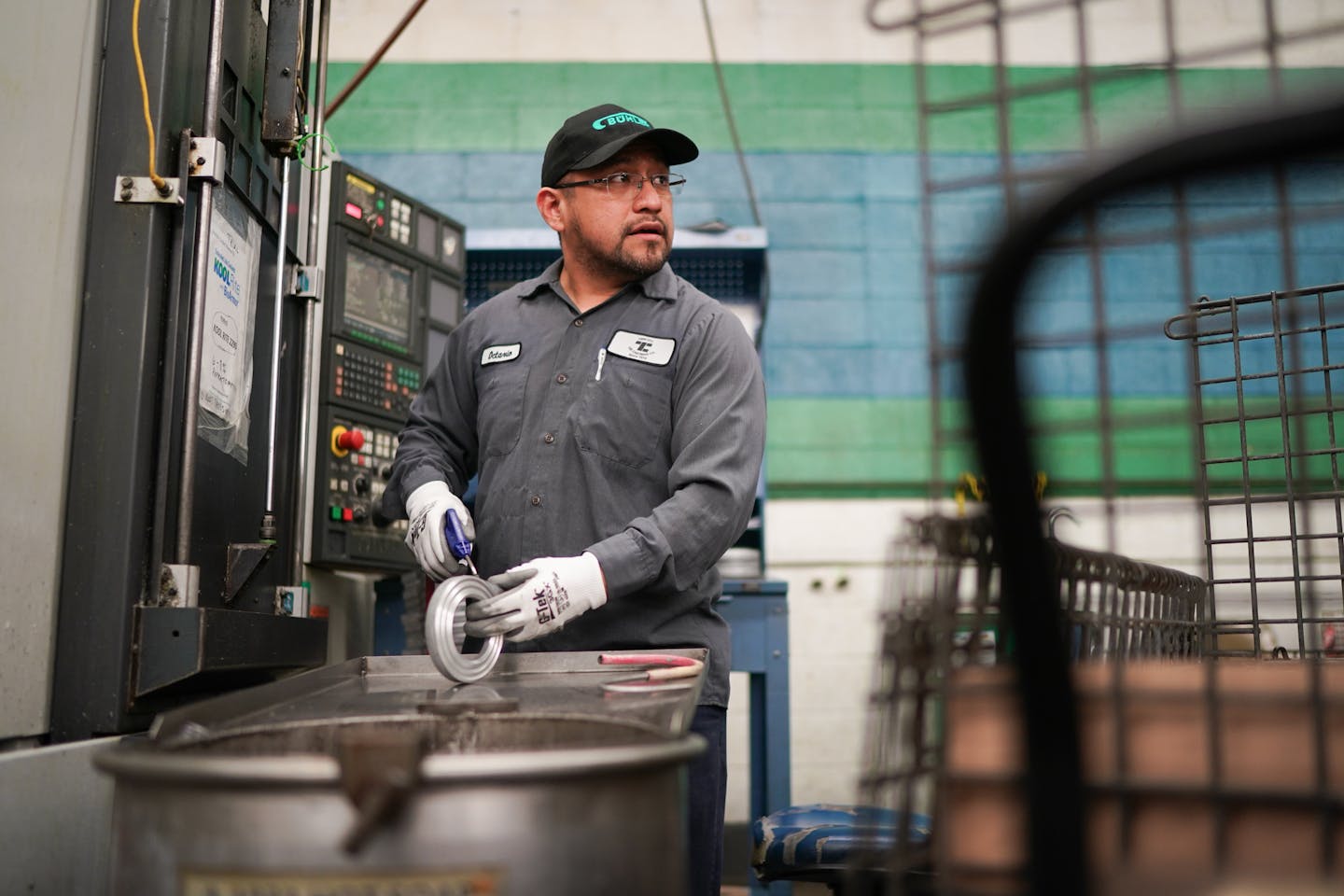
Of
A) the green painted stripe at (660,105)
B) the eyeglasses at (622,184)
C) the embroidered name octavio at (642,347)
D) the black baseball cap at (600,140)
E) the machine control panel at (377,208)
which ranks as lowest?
the embroidered name octavio at (642,347)

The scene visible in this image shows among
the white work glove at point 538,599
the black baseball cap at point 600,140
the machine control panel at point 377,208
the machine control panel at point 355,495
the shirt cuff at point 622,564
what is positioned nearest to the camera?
the white work glove at point 538,599

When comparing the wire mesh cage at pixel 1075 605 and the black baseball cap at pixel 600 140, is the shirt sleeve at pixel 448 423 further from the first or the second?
the wire mesh cage at pixel 1075 605

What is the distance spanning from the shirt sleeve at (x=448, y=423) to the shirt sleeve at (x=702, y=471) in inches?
15.9

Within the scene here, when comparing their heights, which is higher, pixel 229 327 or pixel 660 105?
pixel 660 105

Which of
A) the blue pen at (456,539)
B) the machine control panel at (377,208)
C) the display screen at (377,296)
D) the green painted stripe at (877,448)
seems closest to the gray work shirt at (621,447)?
the blue pen at (456,539)

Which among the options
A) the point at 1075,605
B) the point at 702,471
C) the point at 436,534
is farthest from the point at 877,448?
the point at 1075,605

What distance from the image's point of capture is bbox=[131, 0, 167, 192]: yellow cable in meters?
1.57

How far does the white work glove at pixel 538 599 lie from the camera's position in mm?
1320

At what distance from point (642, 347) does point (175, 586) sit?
2.54 ft

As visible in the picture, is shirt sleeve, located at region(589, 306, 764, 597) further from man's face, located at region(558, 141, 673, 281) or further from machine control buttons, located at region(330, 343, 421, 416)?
machine control buttons, located at region(330, 343, 421, 416)

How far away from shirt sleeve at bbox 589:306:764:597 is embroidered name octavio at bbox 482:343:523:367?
0.29m

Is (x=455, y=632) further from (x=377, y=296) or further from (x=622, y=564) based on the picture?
(x=377, y=296)

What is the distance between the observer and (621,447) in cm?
172

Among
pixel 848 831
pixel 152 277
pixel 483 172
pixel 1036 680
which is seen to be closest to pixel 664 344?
pixel 152 277
